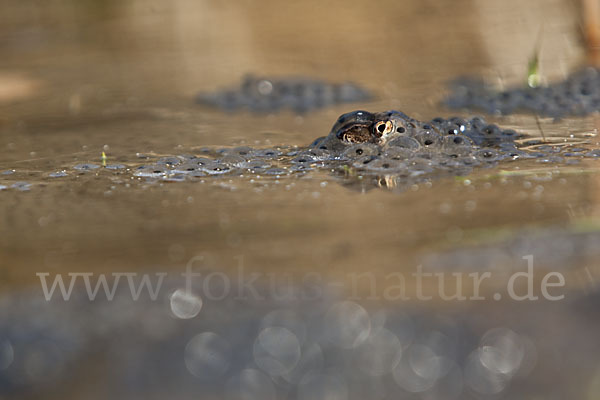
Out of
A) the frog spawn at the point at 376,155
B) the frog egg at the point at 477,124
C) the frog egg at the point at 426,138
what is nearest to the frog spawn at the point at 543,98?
the frog egg at the point at 477,124

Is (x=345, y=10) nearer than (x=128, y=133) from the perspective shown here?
No

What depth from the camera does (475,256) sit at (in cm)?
199

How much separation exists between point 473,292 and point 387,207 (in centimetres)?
79

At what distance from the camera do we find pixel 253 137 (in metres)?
3.87

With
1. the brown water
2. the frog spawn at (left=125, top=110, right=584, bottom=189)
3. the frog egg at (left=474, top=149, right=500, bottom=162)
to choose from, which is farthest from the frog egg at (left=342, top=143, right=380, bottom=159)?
the frog egg at (left=474, top=149, right=500, bottom=162)

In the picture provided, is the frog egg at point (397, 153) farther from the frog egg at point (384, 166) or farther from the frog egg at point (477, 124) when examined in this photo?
the frog egg at point (477, 124)

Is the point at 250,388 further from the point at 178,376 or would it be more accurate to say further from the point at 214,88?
the point at 214,88

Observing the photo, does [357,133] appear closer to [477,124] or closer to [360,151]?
[360,151]

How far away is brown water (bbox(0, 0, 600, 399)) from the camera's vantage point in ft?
6.95

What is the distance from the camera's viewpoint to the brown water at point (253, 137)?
2.12 m

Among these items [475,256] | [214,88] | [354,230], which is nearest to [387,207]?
[354,230]

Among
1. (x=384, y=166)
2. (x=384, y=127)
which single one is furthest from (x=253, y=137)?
(x=384, y=166)

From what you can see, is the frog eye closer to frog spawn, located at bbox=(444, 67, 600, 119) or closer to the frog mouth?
the frog mouth

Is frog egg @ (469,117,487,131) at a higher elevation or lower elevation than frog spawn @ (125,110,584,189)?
higher
